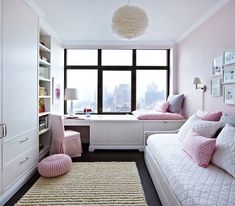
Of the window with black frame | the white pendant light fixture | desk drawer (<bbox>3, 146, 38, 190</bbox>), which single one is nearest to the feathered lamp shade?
the white pendant light fixture

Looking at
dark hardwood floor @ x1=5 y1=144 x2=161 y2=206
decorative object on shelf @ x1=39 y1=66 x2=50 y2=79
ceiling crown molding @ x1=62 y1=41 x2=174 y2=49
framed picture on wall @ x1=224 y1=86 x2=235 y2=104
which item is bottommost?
dark hardwood floor @ x1=5 y1=144 x2=161 y2=206

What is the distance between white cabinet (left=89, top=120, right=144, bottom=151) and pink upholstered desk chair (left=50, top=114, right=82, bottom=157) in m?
0.45

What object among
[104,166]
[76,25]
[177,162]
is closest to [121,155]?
[104,166]

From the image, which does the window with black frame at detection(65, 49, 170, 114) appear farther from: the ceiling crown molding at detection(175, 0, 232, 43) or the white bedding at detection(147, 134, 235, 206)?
the white bedding at detection(147, 134, 235, 206)

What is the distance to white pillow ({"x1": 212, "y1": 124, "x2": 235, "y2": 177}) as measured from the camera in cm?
159

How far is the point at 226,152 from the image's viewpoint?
1681 mm

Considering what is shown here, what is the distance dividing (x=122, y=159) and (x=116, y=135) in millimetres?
601

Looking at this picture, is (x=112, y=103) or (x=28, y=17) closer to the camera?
(x=28, y=17)

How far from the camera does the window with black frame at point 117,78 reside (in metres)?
4.84

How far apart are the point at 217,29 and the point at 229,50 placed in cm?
51

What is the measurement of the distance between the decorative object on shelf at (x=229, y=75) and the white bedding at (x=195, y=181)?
3.77ft

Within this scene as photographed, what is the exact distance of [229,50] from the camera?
2.50 meters

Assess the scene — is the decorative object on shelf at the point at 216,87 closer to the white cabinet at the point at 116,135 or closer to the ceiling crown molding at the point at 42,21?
the white cabinet at the point at 116,135

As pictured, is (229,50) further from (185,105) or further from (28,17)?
(28,17)
